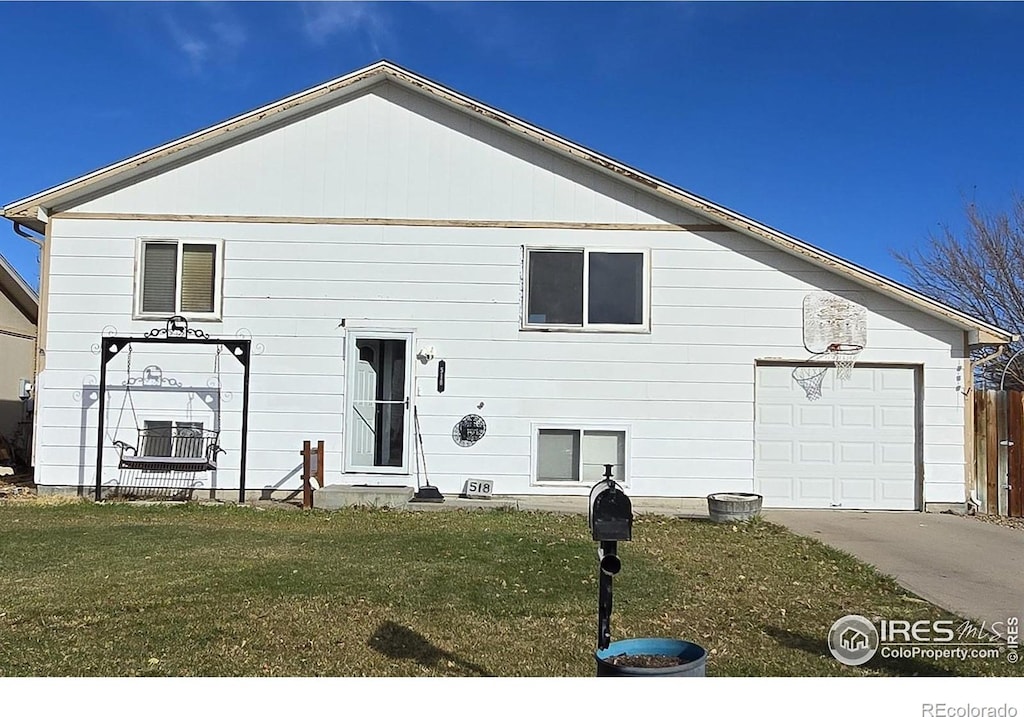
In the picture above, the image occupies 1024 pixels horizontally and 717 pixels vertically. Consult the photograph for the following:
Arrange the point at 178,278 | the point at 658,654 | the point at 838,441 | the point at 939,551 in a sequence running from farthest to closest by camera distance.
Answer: the point at 178,278, the point at 838,441, the point at 939,551, the point at 658,654

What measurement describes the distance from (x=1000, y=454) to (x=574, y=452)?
18.6 ft

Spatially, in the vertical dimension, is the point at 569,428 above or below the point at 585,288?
below

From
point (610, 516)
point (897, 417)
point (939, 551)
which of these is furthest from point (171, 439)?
point (897, 417)

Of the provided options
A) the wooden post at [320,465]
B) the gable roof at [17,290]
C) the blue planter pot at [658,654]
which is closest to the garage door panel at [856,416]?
the wooden post at [320,465]

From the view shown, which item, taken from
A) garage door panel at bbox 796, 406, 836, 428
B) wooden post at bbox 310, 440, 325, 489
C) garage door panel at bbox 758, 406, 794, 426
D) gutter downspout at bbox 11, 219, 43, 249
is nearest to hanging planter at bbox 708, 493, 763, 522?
→ garage door panel at bbox 758, 406, 794, 426

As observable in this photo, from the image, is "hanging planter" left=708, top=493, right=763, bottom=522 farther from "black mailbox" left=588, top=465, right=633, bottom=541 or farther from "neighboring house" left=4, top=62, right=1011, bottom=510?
"black mailbox" left=588, top=465, right=633, bottom=541

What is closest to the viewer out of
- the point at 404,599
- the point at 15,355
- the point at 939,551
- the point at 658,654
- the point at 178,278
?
the point at 658,654

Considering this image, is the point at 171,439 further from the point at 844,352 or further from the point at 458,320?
the point at 844,352

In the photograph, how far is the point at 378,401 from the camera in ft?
37.8

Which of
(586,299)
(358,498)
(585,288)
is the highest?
(585,288)

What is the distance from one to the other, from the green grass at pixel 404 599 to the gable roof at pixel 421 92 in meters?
3.98

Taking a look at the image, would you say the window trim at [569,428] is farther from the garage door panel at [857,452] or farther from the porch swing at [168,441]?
the porch swing at [168,441]
